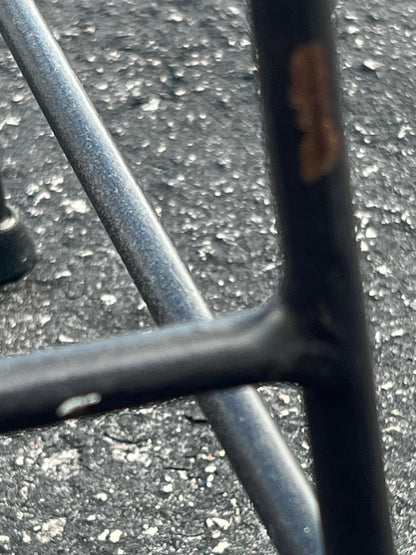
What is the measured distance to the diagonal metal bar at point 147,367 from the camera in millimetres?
435

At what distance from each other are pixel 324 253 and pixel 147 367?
84 mm

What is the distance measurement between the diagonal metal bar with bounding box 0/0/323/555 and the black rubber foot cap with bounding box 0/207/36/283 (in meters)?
0.46

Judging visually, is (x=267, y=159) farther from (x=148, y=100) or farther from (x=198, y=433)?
(x=148, y=100)

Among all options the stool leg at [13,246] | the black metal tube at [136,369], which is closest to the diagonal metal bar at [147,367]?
the black metal tube at [136,369]

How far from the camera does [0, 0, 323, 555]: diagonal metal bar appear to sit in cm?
59

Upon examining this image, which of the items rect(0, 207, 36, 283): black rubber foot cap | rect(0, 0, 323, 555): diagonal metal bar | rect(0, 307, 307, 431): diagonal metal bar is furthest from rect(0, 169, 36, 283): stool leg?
rect(0, 307, 307, 431): diagonal metal bar

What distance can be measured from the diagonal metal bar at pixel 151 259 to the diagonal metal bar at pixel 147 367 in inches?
6.0

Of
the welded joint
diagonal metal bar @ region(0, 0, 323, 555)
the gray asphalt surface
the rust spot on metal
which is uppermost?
the rust spot on metal

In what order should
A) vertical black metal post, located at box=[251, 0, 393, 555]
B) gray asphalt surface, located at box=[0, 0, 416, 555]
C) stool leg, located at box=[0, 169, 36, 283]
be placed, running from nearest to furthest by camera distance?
vertical black metal post, located at box=[251, 0, 393, 555]
gray asphalt surface, located at box=[0, 0, 416, 555]
stool leg, located at box=[0, 169, 36, 283]

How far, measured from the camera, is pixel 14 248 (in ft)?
4.46

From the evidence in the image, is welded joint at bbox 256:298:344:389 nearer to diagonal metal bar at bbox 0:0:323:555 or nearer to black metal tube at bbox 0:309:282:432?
black metal tube at bbox 0:309:282:432

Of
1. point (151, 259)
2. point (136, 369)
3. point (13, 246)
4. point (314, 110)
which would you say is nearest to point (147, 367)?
point (136, 369)

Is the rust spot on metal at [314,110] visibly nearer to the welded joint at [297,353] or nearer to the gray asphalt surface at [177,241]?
the welded joint at [297,353]

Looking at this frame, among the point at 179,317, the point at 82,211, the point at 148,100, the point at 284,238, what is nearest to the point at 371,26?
the point at 148,100
